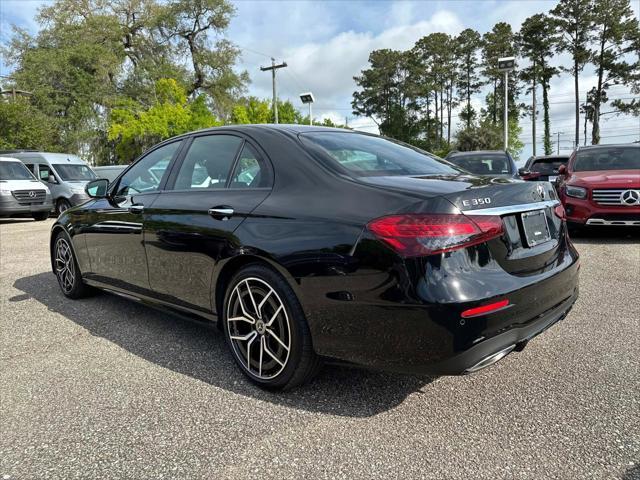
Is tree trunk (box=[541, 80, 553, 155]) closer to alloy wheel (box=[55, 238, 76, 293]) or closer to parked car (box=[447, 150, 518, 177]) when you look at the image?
parked car (box=[447, 150, 518, 177])

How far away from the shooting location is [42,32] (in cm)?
3656

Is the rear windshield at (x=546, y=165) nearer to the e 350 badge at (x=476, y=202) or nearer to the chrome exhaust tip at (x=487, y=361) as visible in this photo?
the e 350 badge at (x=476, y=202)

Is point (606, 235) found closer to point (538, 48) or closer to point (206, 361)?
point (206, 361)

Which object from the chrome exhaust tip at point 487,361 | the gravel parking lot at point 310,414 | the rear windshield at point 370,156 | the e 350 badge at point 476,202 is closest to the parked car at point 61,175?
the gravel parking lot at point 310,414

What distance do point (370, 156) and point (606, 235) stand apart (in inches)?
267

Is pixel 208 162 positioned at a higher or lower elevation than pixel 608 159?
higher

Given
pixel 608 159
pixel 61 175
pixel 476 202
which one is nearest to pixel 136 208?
pixel 476 202

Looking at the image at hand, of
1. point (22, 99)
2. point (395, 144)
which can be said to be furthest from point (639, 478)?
point (22, 99)

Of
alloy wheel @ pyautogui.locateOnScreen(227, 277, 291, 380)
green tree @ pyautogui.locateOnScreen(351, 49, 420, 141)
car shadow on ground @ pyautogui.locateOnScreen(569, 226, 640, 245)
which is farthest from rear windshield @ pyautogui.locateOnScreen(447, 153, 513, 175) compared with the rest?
green tree @ pyautogui.locateOnScreen(351, 49, 420, 141)

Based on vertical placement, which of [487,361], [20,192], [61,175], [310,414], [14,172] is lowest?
[310,414]

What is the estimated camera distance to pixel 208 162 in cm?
337

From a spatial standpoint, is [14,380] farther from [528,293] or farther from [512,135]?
[512,135]

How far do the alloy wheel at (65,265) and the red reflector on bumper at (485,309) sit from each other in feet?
12.9

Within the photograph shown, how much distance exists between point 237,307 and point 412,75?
58.0 metres
